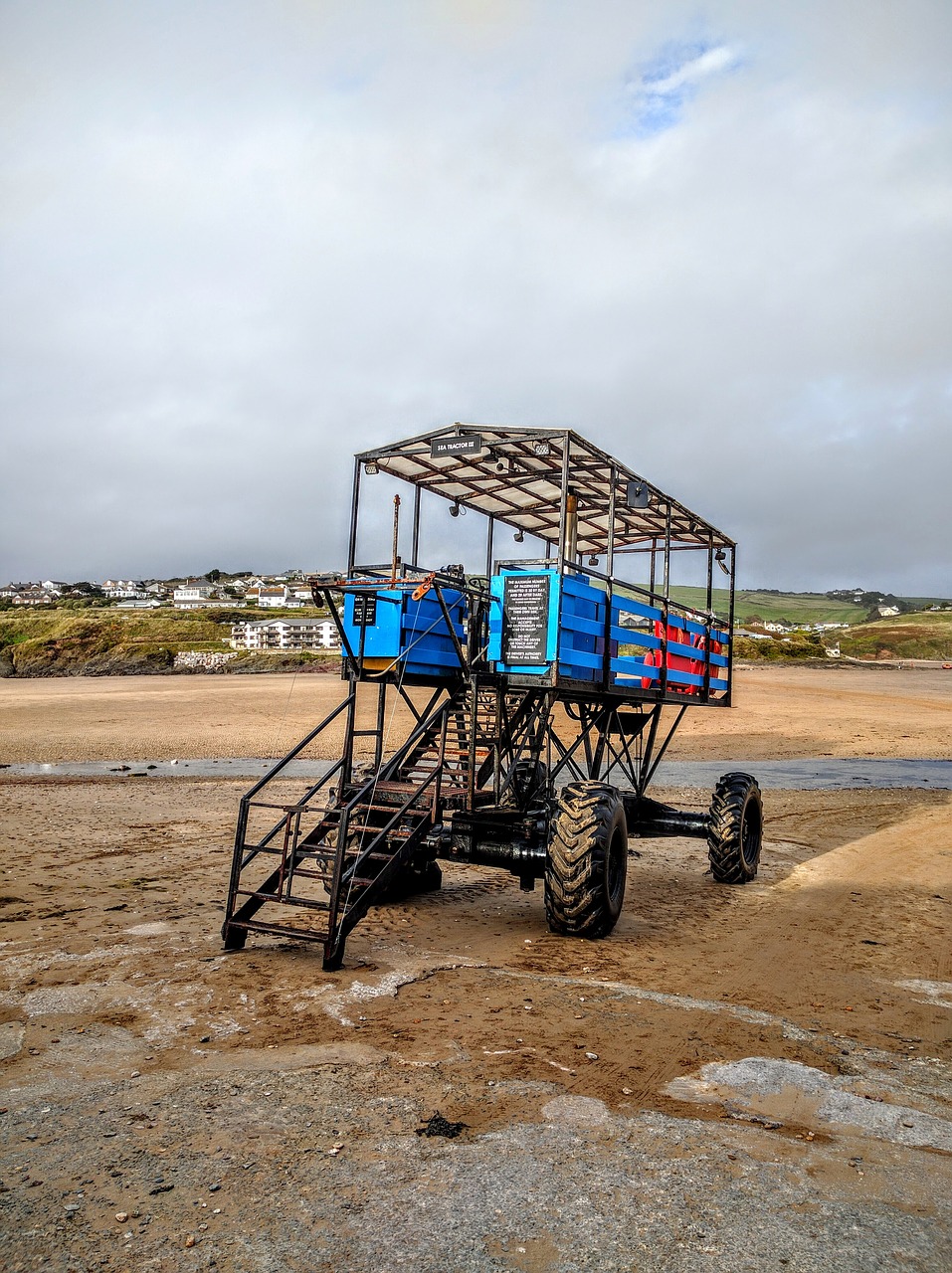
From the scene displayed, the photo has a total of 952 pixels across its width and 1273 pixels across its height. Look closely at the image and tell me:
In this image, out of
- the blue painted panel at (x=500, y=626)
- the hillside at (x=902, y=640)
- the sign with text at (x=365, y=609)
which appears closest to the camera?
the blue painted panel at (x=500, y=626)

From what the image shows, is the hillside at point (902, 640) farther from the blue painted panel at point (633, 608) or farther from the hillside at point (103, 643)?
the blue painted panel at point (633, 608)

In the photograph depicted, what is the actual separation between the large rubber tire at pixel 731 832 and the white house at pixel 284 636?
2470 inches

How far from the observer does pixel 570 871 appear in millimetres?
7301

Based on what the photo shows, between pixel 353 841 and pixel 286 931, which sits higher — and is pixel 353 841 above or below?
above

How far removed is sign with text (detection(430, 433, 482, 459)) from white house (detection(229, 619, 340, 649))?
63617 mm

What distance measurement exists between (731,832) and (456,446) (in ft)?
17.5

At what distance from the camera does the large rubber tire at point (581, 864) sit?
7270mm

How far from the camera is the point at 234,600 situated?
139375mm

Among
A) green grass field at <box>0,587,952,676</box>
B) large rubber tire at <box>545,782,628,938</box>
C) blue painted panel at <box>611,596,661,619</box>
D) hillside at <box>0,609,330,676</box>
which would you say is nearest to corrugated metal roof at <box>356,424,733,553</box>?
blue painted panel at <box>611,596,661,619</box>

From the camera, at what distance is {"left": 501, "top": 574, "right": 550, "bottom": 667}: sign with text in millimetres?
7625

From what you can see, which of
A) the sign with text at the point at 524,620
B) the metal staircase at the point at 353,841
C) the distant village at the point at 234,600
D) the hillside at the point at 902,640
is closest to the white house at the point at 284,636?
the distant village at the point at 234,600

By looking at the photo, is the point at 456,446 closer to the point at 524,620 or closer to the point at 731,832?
the point at 524,620

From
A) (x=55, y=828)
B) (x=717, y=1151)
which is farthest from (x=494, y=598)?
(x=55, y=828)

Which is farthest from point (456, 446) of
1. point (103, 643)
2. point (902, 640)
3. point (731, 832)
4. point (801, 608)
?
point (801, 608)
